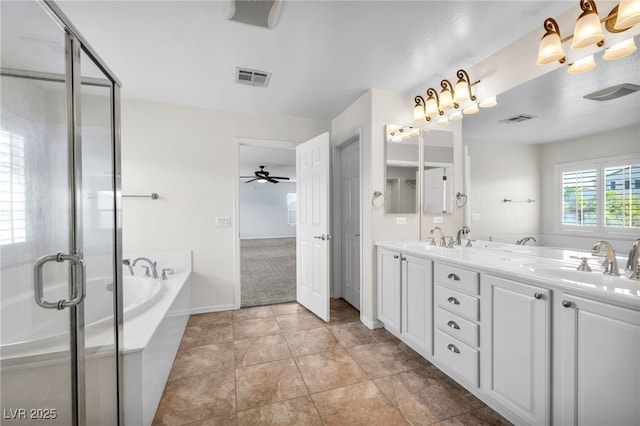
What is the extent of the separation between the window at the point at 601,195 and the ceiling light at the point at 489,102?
716 millimetres

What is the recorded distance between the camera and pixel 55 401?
35.3 inches

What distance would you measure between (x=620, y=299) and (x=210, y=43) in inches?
103

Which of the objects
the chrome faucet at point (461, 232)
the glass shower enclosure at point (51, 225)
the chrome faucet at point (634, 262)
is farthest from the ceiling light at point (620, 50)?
the glass shower enclosure at point (51, 225)

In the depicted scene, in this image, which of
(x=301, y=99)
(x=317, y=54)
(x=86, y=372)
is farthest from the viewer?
(x=301, y=99)

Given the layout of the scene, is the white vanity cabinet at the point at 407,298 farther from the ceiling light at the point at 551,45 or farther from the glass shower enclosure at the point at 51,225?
the glass shower enclosure at the point at 51,225

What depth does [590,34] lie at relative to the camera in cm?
140

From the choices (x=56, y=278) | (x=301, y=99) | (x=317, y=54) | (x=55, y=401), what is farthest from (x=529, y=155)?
(x=55, y=401)

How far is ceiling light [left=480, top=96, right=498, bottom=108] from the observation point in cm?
208

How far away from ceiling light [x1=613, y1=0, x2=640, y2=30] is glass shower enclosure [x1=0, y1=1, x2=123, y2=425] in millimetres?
2352

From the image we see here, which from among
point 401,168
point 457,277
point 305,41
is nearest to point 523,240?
point 457,277

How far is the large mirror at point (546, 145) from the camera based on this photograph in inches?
54.3

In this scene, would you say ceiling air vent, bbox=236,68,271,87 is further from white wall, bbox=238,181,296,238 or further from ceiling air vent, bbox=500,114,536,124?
white wall, bbox=238,181,296,238

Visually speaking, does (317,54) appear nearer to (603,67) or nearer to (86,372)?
(603,67)

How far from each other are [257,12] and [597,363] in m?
Result: 2.40
